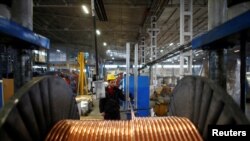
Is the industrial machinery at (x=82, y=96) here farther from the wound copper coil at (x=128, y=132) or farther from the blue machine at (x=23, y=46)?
the wound copper coil at (x=128, y=132)

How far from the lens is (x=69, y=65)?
2083 centimetres

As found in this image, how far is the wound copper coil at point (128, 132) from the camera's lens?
2189 mm

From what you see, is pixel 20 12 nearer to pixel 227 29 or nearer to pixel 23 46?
pixel 23 46

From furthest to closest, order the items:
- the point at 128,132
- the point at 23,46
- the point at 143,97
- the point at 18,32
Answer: the point at 143,97 < the point at 23,46 < the point at 18,32 < the point at 128,132

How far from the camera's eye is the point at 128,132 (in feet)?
7.52

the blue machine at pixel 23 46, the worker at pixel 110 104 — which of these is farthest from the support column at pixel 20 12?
the worker at pixel 110 104

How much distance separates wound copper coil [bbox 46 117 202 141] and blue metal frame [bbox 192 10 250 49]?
0.87 metres

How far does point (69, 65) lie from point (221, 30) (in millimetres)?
19142

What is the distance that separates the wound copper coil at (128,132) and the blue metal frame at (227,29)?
87 centimetres

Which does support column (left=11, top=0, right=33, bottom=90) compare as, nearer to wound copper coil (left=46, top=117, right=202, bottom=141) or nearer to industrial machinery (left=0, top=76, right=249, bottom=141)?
industrial machinery (left=0, top=76, right=249, bottom=141)

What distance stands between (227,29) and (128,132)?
1.26 meters

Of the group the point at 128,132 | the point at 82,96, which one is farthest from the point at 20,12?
the point at 82,96

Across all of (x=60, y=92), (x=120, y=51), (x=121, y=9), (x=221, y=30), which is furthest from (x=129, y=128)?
(x=120, y=51)

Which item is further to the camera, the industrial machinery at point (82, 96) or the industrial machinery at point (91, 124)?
the industrial machinery at point (82, 96)
